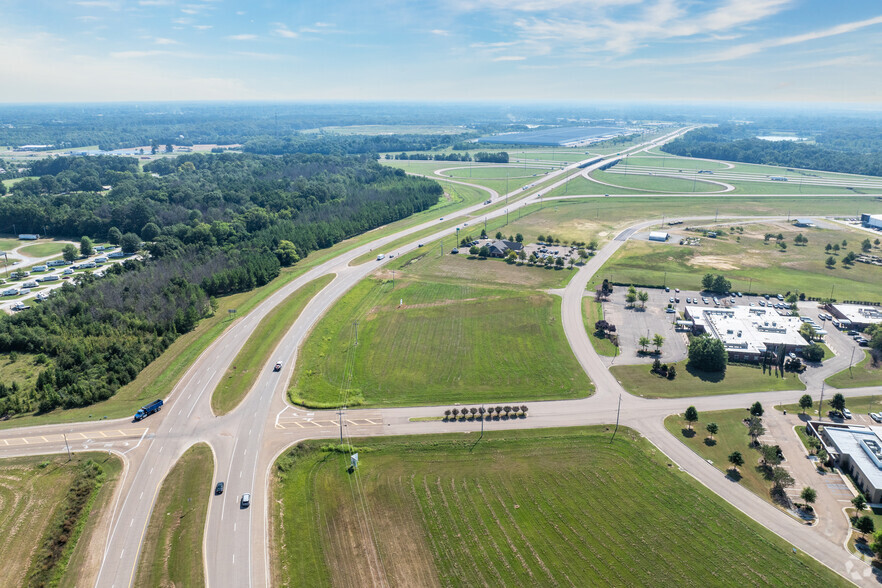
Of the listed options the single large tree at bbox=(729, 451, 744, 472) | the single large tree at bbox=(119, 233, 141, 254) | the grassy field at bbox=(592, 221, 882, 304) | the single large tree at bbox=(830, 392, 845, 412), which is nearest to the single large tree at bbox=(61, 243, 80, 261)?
the single large tree at bbox=(119, 233, 141, 254)

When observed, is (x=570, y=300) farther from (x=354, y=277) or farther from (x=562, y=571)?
(x=562, y=571)

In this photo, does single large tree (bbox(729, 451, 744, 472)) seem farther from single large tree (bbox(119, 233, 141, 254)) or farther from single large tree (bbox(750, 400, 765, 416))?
single large tree (bbox(119, 233, 141, 254))

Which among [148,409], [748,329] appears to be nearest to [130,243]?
[148,409]

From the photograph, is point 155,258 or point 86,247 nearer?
point 155,258

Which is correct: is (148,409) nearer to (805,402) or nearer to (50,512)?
(50,512)

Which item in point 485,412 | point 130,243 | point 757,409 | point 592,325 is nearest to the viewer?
point 757,409

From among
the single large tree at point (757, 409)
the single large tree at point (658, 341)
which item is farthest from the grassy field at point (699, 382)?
the single large tree at point (757, 409)

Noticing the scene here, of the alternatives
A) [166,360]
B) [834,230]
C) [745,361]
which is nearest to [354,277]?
[166,360]
